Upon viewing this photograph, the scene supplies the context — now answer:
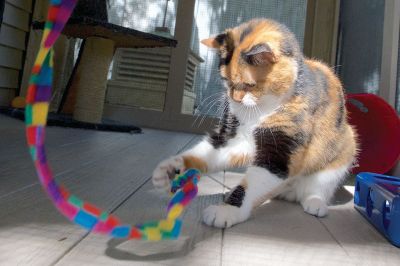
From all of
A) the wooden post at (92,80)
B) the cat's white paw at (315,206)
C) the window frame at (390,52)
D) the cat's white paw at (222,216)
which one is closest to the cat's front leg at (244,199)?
the cat's white paw at (222,216)

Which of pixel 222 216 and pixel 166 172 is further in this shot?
pixel 166 172

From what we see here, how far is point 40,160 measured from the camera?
1.52 ft

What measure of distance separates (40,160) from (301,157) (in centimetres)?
72

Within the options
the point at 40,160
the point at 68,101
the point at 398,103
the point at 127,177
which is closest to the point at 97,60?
the point at 68,101

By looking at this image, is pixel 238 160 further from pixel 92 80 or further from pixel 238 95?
pixel 92 80

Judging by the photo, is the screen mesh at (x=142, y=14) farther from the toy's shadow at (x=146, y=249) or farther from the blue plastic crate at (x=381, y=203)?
the toy's shadow at (x=146, y=249)

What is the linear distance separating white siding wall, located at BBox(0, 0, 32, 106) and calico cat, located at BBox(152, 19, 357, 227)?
2427mm

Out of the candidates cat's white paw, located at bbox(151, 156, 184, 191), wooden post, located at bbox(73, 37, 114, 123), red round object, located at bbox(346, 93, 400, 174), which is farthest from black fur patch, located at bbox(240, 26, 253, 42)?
wooden post, located at bbox(73, 37, 114, 123)

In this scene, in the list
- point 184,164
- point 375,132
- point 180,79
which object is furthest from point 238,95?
point 180,79

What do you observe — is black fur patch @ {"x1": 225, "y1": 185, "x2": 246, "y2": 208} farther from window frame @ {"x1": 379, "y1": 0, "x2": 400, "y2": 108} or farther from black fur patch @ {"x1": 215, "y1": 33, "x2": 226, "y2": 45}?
window frame @ {"x1": 379, "y1": 0, "x2": 400, "y2": 108}

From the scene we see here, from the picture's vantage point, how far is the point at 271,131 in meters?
1.00

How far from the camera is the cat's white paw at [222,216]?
32.5 inches

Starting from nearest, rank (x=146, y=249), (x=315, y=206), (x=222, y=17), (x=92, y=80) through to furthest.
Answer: (x=146, y=249) < (x=315, y=206) < (x=92, y=80) < (x=222, y=17)

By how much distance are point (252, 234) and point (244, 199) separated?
13cm
